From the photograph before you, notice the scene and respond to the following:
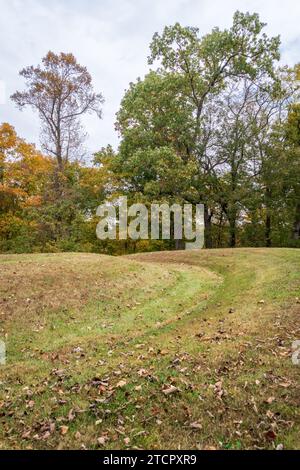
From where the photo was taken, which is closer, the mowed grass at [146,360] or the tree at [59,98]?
the mowed grass at [146,360]

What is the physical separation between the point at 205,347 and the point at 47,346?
415 centimetres

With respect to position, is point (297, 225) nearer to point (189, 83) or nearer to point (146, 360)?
point (189, 83)

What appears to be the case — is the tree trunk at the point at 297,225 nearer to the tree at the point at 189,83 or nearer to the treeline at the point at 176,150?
the treeline at the point at 176,150

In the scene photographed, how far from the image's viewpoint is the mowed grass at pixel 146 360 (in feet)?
17.2

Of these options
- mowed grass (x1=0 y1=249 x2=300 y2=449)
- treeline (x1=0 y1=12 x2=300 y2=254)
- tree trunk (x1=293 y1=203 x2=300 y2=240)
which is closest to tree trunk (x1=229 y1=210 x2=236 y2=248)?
treeline (x1=0 y1=12 x2=300 y2=254)

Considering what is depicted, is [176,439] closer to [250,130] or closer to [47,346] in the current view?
[47,346]

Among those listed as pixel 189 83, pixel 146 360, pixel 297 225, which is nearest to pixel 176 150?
pixel 189 83

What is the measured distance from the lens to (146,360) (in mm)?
7453

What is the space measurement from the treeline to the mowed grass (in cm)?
1364

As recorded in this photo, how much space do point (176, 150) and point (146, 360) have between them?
22.4 m

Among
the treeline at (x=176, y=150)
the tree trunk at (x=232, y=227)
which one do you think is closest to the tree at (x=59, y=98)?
the treeline at (x=176, y=150)

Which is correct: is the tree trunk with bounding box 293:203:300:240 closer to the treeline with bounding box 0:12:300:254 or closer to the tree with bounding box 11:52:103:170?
the treeline with bounding box 0:12:300:254

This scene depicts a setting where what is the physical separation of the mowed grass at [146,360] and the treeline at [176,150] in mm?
13644

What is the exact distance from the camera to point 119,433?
5.25 meters
